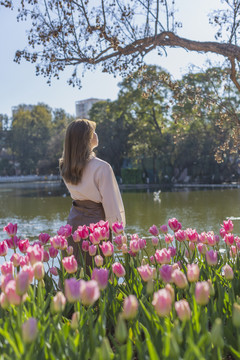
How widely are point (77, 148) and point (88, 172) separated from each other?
166mm

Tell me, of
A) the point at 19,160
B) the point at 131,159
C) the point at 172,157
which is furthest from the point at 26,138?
the point at 172,157

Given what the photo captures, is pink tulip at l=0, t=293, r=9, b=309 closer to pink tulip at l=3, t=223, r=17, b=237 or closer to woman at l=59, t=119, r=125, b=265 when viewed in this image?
pink tulip at l=3, t=223, r=17, b=237

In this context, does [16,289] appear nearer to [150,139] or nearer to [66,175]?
[66,175]

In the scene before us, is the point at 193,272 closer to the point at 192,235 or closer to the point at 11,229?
the point at 192,235

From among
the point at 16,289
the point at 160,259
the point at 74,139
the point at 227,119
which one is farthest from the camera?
the point at 227,119

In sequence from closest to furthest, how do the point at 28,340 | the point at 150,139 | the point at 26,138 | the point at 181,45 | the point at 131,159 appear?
the point at 28,340 → the point at 181,45 → the point at 150,139 → the point at 131,159 → the point at 26,138

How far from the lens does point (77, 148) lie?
266 cm

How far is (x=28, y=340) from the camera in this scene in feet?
3.57

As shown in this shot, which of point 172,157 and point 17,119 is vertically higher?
point 17,119

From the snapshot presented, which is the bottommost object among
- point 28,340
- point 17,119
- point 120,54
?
point 28,340

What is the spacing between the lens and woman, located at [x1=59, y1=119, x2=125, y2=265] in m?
2.65

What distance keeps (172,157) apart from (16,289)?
26.9 m

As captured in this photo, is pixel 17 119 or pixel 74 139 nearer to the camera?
pixel 74 139

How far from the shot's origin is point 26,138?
2078 inches
